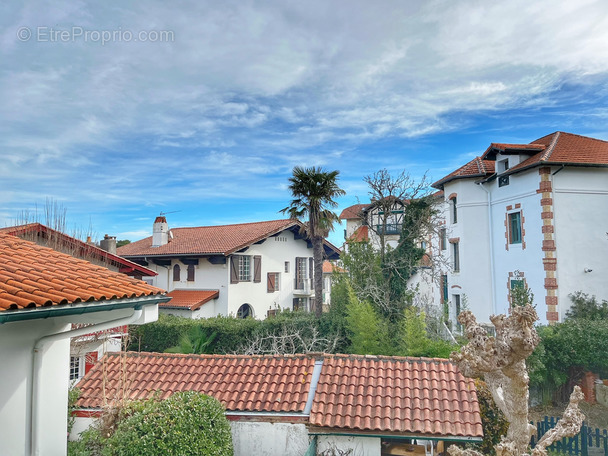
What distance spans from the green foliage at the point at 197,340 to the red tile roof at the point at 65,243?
10.0ft

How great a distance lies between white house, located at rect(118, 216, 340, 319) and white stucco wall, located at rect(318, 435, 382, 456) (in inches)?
625

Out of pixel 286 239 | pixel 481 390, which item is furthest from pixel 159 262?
pixel 481 390

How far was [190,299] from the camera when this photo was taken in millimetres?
23141

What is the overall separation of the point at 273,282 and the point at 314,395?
1893 cm

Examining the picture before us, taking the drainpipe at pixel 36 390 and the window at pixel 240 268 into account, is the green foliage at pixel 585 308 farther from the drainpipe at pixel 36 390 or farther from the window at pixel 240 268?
the drainpipe at pixel 36 390

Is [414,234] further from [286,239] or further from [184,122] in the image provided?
[286,239]

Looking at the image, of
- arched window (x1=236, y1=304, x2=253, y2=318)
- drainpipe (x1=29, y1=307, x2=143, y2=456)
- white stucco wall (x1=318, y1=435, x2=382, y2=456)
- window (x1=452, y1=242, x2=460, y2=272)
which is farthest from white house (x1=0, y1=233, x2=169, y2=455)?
arched window (x1=236, y1=304, x2=253, y2=318)

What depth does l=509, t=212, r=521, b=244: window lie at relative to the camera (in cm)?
1900

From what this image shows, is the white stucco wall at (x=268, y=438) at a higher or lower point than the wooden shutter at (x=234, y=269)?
lower

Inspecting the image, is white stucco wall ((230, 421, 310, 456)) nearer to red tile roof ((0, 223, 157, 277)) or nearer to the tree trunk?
red tile roof ((0, 223, 157, 277))

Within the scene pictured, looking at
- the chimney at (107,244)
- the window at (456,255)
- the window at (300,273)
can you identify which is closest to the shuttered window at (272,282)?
the window at (300,273)

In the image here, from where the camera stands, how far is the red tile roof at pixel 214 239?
24119mm

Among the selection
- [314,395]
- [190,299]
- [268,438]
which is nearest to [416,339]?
[314,395]

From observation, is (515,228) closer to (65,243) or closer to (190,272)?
(190,272)
